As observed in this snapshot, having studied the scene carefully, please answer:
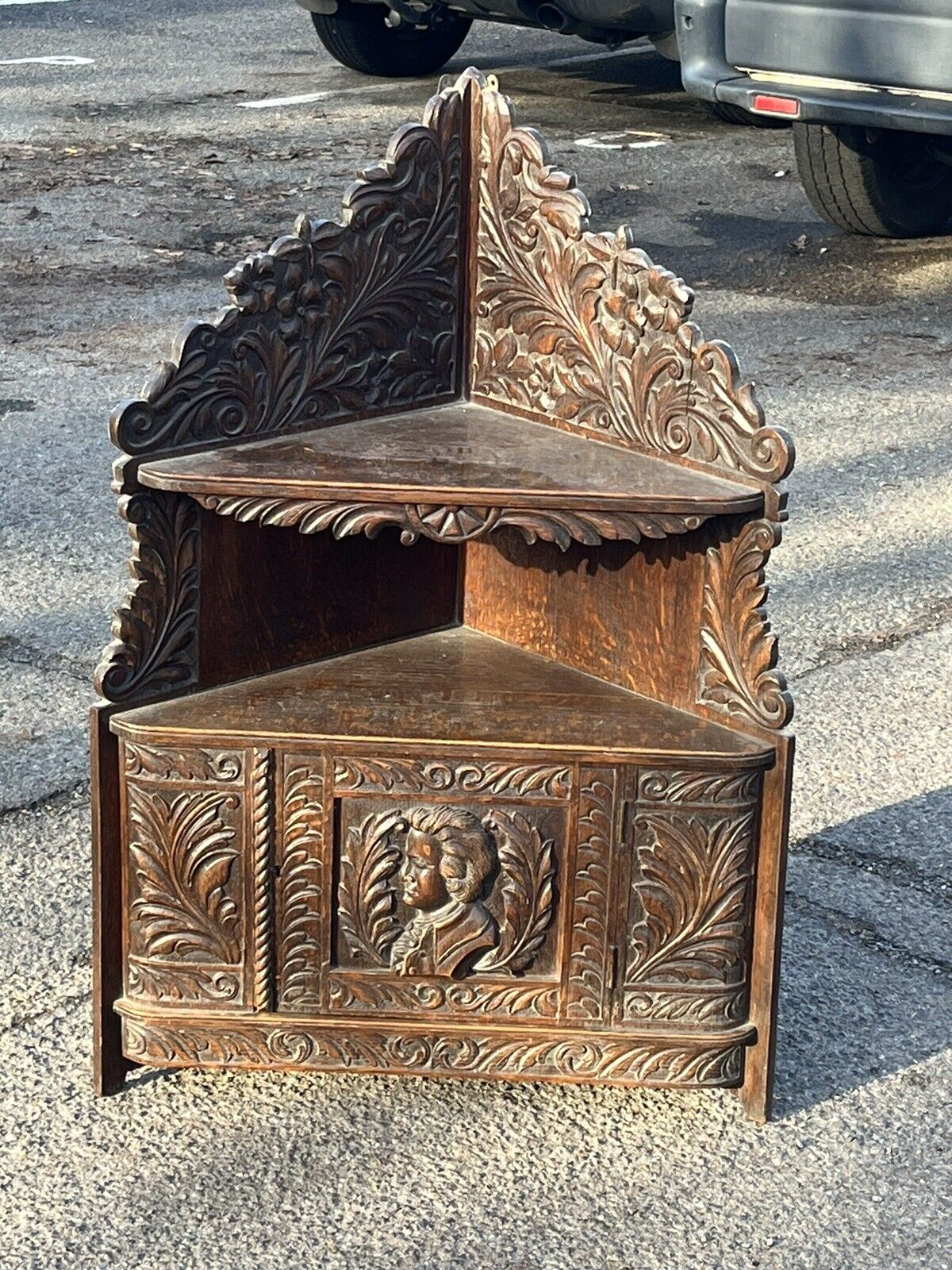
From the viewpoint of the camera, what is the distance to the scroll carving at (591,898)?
7.98 feet

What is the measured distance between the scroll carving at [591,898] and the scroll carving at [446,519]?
319 mm

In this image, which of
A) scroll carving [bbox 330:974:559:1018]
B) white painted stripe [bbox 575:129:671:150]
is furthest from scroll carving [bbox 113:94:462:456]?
white painted stripe [bbox 575:129:671:150]

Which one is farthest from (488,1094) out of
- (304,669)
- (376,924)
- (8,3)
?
(8,3)

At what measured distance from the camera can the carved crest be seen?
2443 mm

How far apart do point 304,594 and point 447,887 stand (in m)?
0.50

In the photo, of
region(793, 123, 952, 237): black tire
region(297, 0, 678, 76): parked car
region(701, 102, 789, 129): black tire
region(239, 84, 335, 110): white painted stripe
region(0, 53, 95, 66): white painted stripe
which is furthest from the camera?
region(0, 53, 95, 66): white painted stripe

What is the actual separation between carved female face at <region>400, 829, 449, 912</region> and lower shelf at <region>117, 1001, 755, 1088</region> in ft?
0.59

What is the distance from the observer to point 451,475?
2348mm

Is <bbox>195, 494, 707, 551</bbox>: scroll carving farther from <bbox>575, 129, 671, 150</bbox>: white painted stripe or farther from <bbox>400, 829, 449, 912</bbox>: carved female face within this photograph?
<bbox>575, 129, 671, 150</bbox>: white painted stripe

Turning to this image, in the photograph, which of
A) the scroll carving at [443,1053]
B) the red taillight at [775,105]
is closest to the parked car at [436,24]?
the red taillight at [775,105]

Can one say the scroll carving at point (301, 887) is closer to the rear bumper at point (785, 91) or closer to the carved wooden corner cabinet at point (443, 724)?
the carved wooden corner cabinet at point (443, 724)

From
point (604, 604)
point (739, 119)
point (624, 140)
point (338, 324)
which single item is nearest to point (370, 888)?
point (604, 604)

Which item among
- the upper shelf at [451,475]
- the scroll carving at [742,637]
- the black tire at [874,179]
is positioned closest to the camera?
the upper shelf at [451,475]

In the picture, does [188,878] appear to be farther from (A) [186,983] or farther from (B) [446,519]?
(B) [446,519]
